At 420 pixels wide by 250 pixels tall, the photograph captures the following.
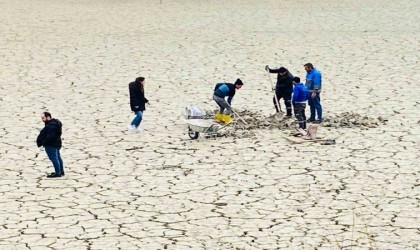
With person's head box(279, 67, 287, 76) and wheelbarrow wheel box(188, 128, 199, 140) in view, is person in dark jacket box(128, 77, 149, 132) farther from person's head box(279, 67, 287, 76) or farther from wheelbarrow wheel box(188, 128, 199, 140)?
person's head box(279, 67, 287, 76)

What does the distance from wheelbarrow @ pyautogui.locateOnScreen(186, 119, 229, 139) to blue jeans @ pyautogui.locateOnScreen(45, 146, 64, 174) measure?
263 cm

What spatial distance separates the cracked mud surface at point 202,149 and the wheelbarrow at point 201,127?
19 cm

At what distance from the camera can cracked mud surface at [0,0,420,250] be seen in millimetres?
11172

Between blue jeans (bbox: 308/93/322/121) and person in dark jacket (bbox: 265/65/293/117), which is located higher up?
person in dark jacket (bbox: 265/65/293/117)

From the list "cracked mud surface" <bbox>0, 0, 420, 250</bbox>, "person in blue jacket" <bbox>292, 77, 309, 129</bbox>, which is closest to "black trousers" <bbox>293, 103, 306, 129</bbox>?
"person in blue jacket" <bbox>292, 77, 309, 129</bbox>

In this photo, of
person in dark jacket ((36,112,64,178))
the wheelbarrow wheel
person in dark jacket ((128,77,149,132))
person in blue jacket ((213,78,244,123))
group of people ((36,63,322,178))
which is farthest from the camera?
person in blue jacket ((213,78,244,123))

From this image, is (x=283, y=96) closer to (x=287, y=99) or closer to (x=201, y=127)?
(x=287, y=99)

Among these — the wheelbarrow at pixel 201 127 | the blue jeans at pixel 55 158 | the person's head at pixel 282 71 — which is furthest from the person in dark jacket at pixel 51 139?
the person's head at pixel 282 71

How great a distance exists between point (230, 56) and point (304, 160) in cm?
1090

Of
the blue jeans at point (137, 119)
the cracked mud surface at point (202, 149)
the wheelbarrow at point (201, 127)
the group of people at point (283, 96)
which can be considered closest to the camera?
the cracked mud surface at point (202, 149)

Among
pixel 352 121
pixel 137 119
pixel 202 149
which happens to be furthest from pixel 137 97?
pixel 352 121

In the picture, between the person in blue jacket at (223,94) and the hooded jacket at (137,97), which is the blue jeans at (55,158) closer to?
the hooded jacket at (137,97)

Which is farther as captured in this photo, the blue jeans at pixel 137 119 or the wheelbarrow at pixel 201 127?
the blue jeans at pixel 137 119

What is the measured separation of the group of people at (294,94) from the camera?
1576 centimetres
